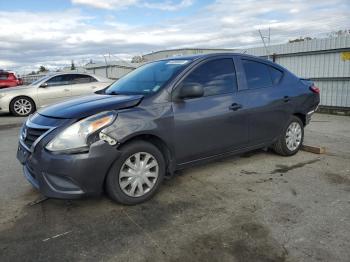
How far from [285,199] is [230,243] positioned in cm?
120

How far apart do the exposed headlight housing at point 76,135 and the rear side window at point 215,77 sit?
124 cm

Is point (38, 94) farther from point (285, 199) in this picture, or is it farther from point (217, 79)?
point (285, 199)

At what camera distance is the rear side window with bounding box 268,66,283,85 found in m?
5.27

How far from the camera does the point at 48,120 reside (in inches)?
143

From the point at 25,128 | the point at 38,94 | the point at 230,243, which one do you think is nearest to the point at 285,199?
the point at 230,243

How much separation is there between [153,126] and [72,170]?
38.1 inches

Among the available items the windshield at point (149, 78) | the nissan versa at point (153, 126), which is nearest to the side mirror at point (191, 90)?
the nissan versa at point (153, 126)

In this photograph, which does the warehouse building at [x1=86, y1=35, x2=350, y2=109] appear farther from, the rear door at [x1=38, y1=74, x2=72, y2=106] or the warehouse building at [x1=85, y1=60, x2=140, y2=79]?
the warehouse building at [x1=85, y1=60, x2=140, y2=79]

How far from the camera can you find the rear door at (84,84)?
38.1ft

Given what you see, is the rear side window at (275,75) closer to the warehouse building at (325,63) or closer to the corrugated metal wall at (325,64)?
the warehouse building at (325,63)

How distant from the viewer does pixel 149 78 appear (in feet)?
14.6

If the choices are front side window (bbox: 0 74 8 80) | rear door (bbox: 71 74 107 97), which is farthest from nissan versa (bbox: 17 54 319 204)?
front side window (bbox: 0 74 8 80)

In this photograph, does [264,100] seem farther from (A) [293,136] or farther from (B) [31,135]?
(B) [31,135]

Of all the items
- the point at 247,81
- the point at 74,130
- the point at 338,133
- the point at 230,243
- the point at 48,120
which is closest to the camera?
the point at 230,243
